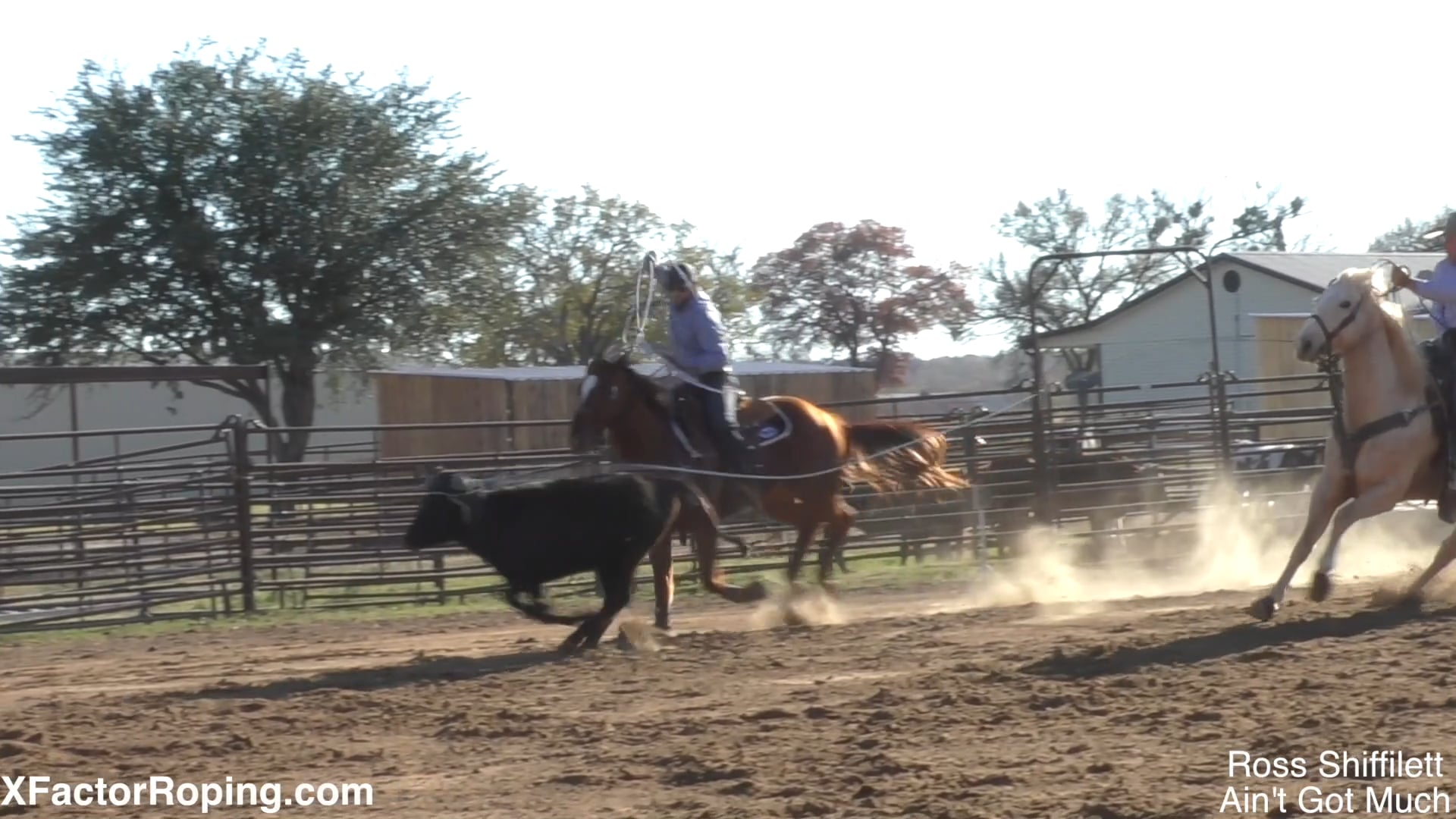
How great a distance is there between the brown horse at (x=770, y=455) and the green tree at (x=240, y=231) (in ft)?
72.0

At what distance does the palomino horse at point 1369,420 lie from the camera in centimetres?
918

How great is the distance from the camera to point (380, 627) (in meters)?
12.3

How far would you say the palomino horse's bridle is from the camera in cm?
917

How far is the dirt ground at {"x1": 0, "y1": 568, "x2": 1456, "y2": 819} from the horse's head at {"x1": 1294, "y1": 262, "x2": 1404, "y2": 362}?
144cm

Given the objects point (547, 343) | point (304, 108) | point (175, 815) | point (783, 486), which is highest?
point (304, 108)

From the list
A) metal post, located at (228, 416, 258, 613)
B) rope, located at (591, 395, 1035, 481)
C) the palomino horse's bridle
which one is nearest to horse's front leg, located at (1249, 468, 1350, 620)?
the palomino horse's bridle

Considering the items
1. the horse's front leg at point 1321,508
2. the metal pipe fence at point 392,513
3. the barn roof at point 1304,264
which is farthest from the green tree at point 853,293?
the horse's front leg at point 1321,508

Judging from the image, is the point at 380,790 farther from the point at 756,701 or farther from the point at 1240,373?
the point at 1240,373

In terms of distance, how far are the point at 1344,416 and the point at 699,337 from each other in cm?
382

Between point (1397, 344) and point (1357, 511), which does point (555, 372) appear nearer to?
point (1397, 344)

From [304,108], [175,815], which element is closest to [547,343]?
[304,108]

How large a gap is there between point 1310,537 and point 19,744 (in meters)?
6.58

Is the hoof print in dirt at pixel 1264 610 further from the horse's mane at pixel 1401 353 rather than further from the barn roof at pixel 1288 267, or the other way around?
the barn roof at pixel 1288 267

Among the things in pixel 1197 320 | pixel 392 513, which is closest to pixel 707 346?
pixel 392 513
